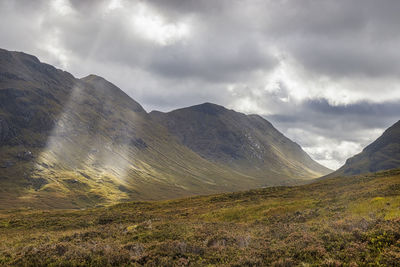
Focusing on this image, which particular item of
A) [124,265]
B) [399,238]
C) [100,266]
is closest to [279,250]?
[399,238]

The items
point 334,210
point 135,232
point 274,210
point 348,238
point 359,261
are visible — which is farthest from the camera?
point 274,210

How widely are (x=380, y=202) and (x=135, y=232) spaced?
910 inches

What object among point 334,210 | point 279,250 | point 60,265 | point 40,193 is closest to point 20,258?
point 60,265

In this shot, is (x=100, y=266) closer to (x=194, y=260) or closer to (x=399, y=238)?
(x=194, y=260)

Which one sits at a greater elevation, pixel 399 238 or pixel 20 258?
pixel 399 238

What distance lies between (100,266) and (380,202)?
2501 cm

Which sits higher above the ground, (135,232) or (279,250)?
(279,250)

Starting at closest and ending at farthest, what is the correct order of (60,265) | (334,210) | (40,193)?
(60,265)
(334,210)
(40,193)

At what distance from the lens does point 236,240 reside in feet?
56.3

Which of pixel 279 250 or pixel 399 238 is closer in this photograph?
pixel 399 238

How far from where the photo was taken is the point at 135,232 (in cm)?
2381

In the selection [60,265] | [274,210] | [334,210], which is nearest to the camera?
[60,265]

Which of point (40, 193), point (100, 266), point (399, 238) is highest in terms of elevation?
point (399, 238)

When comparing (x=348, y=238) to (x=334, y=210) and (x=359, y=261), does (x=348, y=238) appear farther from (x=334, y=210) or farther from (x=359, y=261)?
(x=334, y=210)
